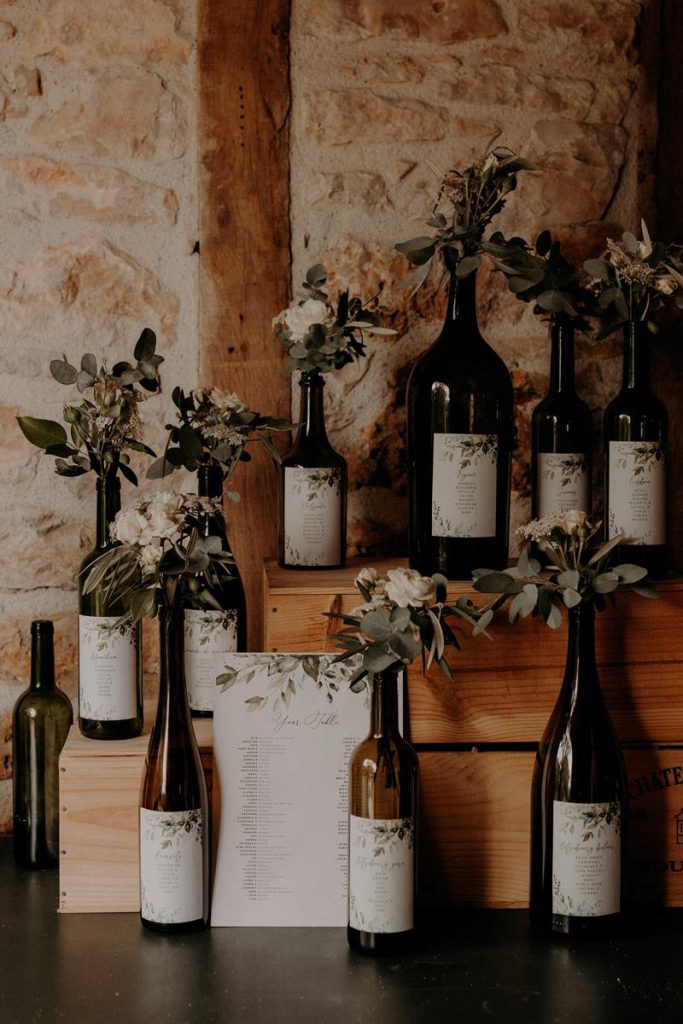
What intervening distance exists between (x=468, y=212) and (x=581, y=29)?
1.56ft

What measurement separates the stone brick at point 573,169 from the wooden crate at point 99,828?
0.97m

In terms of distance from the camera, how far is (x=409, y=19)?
1.63 meters

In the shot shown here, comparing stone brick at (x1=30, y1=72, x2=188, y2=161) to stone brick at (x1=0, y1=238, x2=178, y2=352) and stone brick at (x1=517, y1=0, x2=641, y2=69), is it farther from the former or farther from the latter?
stone brick at (x1=517, y1=0, x2=641, y2=69)

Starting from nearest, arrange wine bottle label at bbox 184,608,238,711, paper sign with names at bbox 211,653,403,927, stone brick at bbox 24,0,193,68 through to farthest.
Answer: paper sign with names at bbox 211,653,403,927
wine bottle label at bbox 184,608,238,711
stone brick at bbox 24,0,193,68

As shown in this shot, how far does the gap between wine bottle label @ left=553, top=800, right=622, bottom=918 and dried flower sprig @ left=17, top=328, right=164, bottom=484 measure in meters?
0.72

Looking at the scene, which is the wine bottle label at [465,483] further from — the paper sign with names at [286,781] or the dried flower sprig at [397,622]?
the paper sign with names at [286,781]

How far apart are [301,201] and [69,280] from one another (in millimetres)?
369

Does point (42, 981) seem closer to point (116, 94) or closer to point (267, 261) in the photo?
point (267, 261)

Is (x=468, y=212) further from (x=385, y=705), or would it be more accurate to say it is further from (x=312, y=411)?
(x=385, y=705)

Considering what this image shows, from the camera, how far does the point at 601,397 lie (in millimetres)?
1687

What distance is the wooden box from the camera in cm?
137

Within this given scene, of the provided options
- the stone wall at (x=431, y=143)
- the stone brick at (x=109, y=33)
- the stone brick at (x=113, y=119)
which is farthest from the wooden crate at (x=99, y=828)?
the stone brick at (x=109, y=33)

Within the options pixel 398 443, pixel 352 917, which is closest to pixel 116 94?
pixel 398 443

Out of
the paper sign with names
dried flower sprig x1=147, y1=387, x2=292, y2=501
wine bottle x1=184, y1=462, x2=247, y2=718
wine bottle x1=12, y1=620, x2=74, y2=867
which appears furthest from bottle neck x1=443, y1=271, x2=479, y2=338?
wine bottle x1=12, y1=620, x2=74, y2=867
